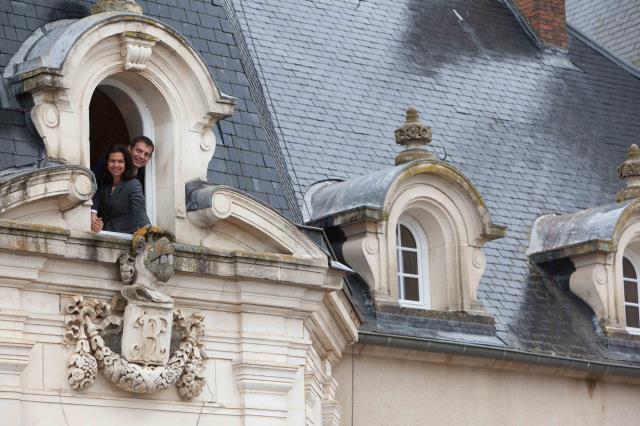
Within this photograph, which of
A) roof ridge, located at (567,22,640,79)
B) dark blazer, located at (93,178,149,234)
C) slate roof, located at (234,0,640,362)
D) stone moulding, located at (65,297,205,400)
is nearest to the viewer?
stone moulding, located at (65,297,205,400)

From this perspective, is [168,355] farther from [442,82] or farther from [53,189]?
[442,82]

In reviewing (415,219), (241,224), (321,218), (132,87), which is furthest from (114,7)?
(415,219)

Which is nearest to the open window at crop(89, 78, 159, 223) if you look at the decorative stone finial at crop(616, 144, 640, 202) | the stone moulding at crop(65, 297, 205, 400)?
the stone moulding at crop(65, 297, 205, 400)

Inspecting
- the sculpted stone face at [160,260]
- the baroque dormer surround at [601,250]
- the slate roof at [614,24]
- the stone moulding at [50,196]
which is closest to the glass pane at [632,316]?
the baroque dormer surround at [601,250]

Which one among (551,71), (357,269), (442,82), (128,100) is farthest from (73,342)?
(551,71)

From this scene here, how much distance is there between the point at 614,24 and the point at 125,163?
15.1 m

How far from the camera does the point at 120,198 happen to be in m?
18.3

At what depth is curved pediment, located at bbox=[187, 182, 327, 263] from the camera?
1834 cm

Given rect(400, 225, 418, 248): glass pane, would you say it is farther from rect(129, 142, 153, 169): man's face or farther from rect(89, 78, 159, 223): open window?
rect(129, 142, 153, 169): man's face

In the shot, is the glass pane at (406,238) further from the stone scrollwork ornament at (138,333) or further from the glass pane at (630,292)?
the stone scrollwork ornament at (138,333)

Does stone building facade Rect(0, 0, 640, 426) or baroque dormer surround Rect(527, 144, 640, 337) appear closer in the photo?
stone building facade Rect(0, 0, 640, 426)

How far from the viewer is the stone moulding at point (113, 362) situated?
17281mm

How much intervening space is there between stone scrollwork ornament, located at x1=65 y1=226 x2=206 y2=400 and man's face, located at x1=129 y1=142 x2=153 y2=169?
821 mm

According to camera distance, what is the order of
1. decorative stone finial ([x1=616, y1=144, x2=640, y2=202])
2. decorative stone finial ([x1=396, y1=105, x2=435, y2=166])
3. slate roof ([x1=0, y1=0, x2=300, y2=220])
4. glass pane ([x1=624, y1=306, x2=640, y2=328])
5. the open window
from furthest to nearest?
glass pane ([x1=624, y1=306, x2=640, y2=328]) < decorative stone finial ([x1=616, y1=144, x2=640, y2=202]) < decorative stone finial ([x1=396, y1=105, x2=435, y2=166]) < the open window < slate roof ([x1=0, y1=0, x2=300, y2=220])
